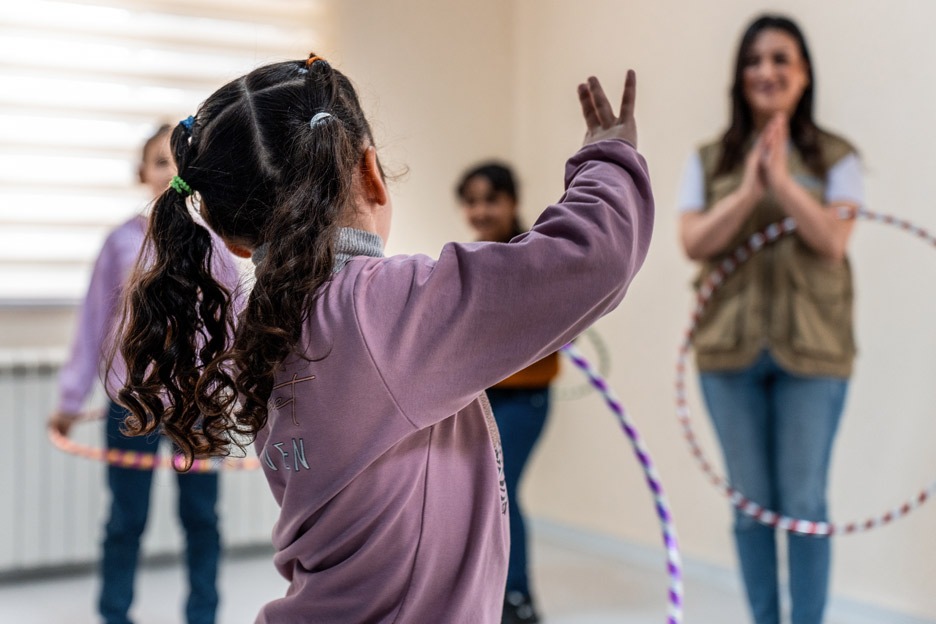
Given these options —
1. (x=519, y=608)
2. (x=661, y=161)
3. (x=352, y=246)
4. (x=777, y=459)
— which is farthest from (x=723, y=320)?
(x=352, y=246)

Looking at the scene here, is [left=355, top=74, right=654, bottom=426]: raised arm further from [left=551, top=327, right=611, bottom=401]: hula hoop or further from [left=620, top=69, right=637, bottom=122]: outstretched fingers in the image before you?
[left=551, top=327, right=611, bottom=401]: hula hoop

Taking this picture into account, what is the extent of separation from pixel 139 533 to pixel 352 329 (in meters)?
2.47

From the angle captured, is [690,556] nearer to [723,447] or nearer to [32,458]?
[723,447]

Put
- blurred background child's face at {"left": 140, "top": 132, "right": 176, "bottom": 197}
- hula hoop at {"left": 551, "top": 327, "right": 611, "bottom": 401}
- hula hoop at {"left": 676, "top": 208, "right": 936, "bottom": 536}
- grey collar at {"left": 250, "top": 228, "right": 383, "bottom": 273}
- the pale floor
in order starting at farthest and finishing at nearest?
hula hoop at {"left": 551, "top": 327, "right": 611, "bottom": 401} → the pale floor → blurred background child's face at {"left": 140, "top": 132, "right": 176, "bottom": 197} → hula hoop at {"left": 676, "top": 208, "right": 936, "bottom": 536} → grey collar at {"left": 250, "top": 228, "right": 383, "bottom": 273}

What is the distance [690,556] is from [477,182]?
5.99 feet

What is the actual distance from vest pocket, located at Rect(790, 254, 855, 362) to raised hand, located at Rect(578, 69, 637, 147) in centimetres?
179

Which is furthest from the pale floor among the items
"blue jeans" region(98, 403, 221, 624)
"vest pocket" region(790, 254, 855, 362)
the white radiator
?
"vest pocket" region(790, 254, 855, 362)

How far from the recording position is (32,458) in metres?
4.22

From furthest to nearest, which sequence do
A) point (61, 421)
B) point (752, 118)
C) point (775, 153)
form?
point (61, 421), point (752, 118), point (775, 153)

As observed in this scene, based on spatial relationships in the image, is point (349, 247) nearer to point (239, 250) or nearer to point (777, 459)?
point (239, 250)

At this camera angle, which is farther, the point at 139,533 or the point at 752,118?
the point at 139,533

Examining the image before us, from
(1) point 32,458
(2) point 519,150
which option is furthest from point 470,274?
(2) point 519,150

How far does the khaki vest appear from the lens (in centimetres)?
282

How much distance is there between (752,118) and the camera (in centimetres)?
306
